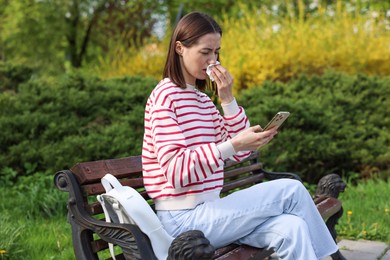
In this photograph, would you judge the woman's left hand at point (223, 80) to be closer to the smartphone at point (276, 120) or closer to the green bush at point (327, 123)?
the smartphone at point (276, 120)

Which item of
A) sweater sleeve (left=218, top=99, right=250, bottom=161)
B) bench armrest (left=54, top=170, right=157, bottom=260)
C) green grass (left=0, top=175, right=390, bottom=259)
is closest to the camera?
bench armrest (left=54, top=170, right=157, bottom=260)

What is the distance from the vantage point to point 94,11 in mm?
13562

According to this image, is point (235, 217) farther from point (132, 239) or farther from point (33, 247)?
point (33, 247)

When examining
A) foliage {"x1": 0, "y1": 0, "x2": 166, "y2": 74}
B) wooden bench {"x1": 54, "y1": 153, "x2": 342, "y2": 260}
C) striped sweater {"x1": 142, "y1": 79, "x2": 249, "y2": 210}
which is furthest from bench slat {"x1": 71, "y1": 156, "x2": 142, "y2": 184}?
foliage {"x1": 0, "y1": 0, "x2": 166, "y2": 74}

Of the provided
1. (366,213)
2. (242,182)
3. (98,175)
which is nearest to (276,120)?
(98,175)

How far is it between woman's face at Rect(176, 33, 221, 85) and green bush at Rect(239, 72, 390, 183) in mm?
3297

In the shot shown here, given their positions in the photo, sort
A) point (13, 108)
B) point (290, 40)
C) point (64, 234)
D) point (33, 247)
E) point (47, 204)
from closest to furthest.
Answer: point (33, 247)
point (64, 234)
point (47, 204)
point (13, 108)
point (290, 40)

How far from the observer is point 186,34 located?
8.13ft

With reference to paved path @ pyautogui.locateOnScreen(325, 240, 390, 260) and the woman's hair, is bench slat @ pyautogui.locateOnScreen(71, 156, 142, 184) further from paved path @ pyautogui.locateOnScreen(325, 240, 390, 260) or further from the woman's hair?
paved path @ pyautogui.locateOnScreen(325, 240, 390, 260)

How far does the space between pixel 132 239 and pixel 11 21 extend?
36.9 feet

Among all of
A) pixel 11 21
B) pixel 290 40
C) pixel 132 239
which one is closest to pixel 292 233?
pixel 132 239

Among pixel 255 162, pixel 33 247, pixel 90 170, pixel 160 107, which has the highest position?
pixel 160 107

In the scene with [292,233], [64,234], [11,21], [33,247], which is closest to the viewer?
[292,233]

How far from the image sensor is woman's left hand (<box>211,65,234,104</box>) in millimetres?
2422
